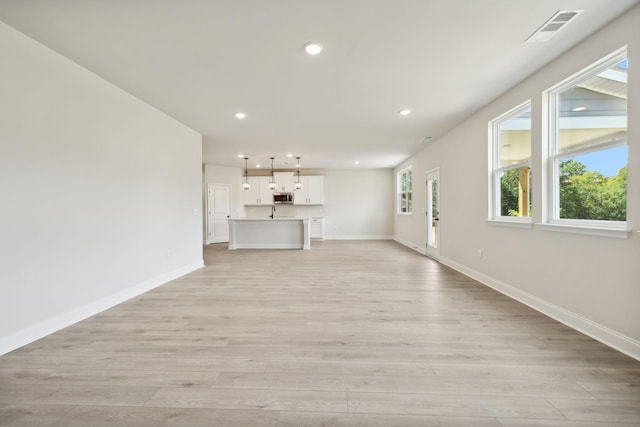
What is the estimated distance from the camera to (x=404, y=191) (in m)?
8.84

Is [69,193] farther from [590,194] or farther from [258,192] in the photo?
[258,192]

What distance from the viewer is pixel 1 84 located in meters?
2.16

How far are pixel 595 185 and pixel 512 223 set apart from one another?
3.30 feet

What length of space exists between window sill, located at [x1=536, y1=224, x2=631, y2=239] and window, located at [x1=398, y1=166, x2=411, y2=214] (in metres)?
5.48

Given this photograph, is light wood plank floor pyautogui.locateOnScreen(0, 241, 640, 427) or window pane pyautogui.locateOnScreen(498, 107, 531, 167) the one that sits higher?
window pane pyautogui.locateOnScreen(498, 107, 531, 167)

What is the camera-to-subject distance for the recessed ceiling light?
242cm

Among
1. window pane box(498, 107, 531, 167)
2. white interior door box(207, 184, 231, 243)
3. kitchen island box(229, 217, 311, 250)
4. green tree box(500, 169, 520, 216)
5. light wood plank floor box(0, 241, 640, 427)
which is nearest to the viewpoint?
light wood plank floor box(0, 241, 640, 427)

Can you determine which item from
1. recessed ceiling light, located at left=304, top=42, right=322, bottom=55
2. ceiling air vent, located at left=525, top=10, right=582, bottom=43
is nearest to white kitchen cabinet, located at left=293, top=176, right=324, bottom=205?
recessed ceiling light, located at left=304, top=42, right=322, bottom=55

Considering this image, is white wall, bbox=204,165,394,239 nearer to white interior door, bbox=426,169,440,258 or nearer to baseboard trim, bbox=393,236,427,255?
baseboard trim, bbox=393,236,427,255

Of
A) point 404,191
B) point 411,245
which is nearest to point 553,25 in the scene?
point 411,245

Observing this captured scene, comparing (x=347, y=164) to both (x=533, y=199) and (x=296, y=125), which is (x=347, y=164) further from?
(x=533, y=199)

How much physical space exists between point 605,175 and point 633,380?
5.17 ft

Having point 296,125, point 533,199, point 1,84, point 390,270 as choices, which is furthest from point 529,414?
point 296,125

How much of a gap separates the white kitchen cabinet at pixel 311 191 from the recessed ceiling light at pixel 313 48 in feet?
23.7
